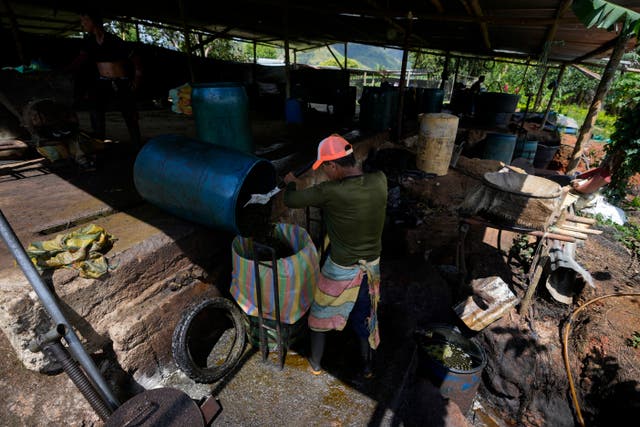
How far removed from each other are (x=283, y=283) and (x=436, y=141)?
5.05 meters

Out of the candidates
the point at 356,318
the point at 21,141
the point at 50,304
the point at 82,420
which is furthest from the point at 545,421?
the point at 21,141

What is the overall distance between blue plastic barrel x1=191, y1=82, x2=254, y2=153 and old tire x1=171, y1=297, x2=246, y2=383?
192 cm

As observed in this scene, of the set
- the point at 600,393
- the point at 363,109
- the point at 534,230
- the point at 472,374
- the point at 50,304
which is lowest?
the point at 600,393

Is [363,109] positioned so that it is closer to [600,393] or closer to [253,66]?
[600,393]

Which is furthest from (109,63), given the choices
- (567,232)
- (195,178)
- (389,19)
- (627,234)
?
(627,234)

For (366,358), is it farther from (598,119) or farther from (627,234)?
(598,119)

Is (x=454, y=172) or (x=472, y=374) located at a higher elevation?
(x=454, y=172)

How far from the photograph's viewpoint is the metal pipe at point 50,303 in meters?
1.67

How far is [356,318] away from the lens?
9.55 ft

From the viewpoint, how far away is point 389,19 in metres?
7.02

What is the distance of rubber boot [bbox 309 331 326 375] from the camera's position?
112 inches

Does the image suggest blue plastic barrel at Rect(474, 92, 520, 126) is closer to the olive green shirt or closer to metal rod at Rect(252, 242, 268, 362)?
the olive green shirt

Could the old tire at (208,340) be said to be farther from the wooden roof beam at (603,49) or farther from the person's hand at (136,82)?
the wooden roof beam at (603,49)

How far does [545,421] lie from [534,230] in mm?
2350
